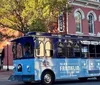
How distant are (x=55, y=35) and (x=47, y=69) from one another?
2169 millimetres

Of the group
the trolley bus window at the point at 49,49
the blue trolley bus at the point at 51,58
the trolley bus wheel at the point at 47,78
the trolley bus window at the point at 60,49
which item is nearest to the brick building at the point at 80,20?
the blue trolley bus at the point at 51,58

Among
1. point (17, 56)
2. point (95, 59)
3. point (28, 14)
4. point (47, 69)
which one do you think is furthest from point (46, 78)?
point (28, 14)

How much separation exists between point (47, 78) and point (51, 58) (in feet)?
3.97

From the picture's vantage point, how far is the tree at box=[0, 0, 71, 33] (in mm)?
24922

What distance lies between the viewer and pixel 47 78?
58.2 ft

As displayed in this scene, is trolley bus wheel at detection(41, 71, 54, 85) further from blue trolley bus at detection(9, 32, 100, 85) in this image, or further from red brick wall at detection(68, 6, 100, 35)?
red brick wall at detection(68, 6, 100, 35)

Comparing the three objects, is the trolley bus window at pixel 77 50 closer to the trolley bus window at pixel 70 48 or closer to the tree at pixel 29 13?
the trolley bus window at pixel 70 48

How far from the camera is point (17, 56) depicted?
60.4 ft

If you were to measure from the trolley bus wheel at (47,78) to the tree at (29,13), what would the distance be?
746 cm

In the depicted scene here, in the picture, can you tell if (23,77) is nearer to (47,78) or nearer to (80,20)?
(47,78)

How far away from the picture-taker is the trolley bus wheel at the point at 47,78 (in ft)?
57.6

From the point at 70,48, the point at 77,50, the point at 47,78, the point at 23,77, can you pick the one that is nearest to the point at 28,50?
the point at 23,77

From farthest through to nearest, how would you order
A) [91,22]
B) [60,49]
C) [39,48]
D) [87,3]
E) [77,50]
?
[91,22] < [87,3] < [77,50] < [60,49] < [39,48]

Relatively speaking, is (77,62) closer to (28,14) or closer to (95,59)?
(95,59)
